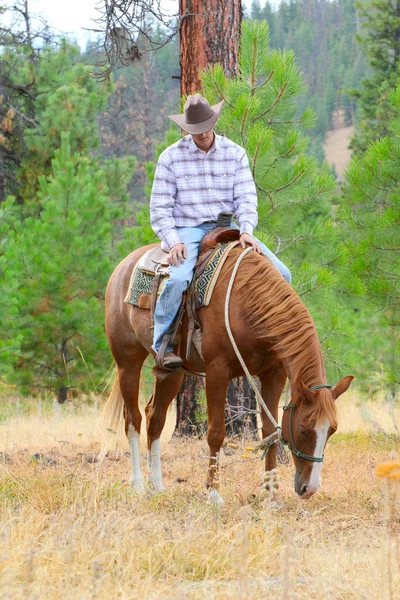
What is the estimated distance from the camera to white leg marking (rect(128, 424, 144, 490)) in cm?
563

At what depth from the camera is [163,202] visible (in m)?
5.32

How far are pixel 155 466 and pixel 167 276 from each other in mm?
1419

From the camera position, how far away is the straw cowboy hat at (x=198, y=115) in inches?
201

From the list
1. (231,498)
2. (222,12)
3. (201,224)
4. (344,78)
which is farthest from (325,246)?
(344,78)

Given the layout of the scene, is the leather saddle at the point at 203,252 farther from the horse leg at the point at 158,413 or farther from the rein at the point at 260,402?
the horse leg at the point at 158,413

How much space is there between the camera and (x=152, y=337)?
5363 mm

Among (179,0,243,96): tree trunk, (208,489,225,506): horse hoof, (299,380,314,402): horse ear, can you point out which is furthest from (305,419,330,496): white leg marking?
(179,0,243,96): tree trunk

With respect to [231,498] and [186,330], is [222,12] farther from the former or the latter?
[231,498]

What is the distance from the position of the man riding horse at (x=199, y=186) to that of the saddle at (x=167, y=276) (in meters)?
0.10

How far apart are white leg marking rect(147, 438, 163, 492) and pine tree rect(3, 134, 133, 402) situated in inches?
226

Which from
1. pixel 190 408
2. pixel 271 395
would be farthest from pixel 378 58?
pixel 271 395

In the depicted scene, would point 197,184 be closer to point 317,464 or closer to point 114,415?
point 114,415

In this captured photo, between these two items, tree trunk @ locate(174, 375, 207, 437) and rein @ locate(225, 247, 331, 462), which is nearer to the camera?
rein @ locate(225, 247, 331, 462)

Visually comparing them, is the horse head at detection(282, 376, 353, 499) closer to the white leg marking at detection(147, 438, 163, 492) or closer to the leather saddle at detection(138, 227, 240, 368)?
the leather saddle at detection(138, 227, 240, 368)
